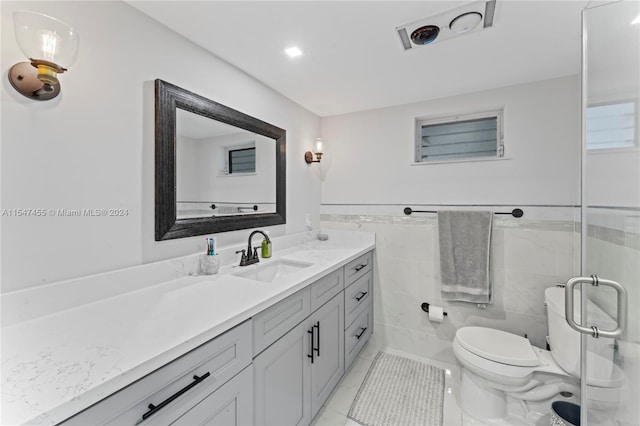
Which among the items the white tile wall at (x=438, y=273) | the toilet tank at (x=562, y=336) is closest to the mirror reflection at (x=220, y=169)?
the white tile wall at (x=438, y=273)

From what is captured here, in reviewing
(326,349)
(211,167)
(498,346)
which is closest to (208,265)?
(211,167)

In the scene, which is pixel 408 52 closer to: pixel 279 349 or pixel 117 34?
pixel 117 34

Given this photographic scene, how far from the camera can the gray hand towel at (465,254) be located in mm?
2014

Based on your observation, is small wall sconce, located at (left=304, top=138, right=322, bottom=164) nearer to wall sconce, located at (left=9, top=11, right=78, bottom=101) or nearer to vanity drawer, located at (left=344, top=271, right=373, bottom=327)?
vanity drawer, located at (left=344, top=271, right=373, bottom=327)

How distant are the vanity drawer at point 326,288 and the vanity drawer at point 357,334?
38cm

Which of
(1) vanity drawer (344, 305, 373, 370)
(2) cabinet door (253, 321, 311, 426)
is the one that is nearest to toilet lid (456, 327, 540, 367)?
(1) vanity drawer (344, 305, 373, 370)

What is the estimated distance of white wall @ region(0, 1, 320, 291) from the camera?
2.94ft

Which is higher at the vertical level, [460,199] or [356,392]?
[460,199]

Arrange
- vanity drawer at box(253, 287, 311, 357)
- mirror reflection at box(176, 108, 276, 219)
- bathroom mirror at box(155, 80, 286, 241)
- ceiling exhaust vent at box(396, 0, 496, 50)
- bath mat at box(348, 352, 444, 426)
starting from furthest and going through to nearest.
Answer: bath mat at box(348, 352, 444, 426) < mirror reflection at box(176, 108, 276, 219) < bathroom mirror at box(155, 80, 286, 241) < ceiling exhaust vent at box(396, 0, 496, 50) < vanity drawer at box(253, 287, 311, 357)

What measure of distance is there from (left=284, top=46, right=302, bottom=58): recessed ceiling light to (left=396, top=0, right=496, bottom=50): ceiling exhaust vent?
546mm

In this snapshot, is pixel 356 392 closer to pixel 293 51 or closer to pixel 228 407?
pixel 228 407

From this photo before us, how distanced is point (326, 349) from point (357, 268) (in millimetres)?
651

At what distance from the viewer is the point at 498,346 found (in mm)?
1725

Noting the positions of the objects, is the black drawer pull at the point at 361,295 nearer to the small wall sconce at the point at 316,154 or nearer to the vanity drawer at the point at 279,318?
the vanity drawer at the point at 279,318
